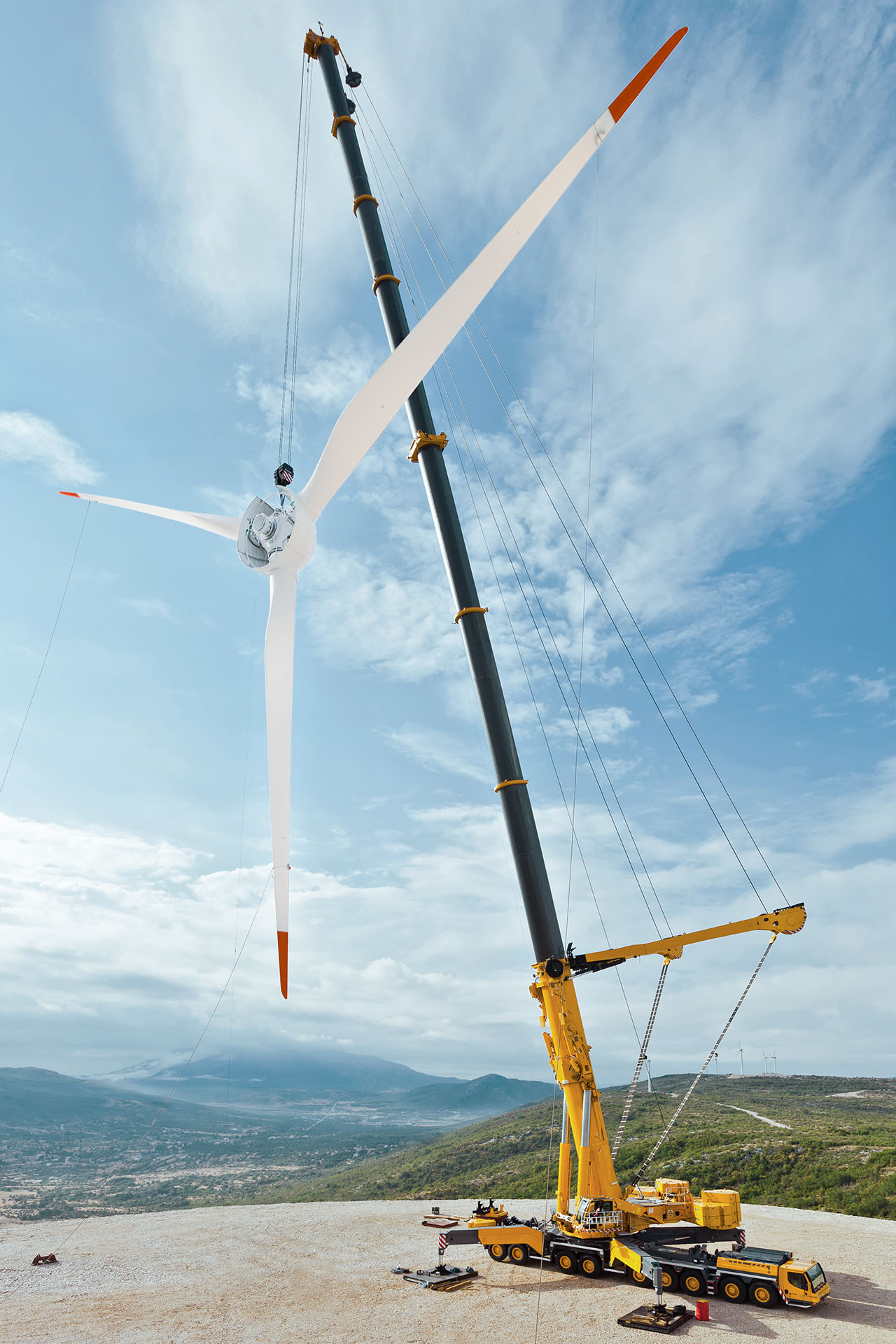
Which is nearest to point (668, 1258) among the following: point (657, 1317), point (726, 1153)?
point (657, 1317)

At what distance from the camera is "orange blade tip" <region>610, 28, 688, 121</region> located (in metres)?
14.4

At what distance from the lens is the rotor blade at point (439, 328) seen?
1410 cm

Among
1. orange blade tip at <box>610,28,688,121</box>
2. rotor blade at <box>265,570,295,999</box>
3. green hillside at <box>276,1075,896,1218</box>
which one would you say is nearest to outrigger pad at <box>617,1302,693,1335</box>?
green hillside at <box>276,1075,896,1218</box>

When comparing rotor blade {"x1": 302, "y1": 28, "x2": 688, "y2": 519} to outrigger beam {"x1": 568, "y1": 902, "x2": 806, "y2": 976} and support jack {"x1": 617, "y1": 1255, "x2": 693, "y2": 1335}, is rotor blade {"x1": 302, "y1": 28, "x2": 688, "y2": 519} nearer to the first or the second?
outrigger beam {"x1": 568, "y1": 902, "x2": 806, "y2": 976}

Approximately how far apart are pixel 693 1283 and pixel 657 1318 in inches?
71.9

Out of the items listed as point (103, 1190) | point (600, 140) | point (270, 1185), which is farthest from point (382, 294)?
point (103, 1190)

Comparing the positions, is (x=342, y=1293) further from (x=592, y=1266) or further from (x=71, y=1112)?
(x=71, y=1112)

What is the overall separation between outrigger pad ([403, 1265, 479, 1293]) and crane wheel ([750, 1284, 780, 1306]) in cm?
591

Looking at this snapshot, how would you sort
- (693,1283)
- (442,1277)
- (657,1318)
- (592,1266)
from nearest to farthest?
(657,1318) < (693,1283) < (592,1266) < (442,1277)

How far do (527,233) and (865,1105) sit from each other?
60.3 metres

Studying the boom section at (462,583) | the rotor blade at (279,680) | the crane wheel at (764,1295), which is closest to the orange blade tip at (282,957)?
the rotor blade at (279,680)

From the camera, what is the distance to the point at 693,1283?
1472 centimetres

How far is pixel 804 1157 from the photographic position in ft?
Result: 97.5

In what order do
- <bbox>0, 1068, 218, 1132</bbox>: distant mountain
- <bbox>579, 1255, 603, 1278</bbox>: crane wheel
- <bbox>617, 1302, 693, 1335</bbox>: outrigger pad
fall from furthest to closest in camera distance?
Answer: <bbox>0, 1068, 218, 1132</bbox>: distant mountain < <bbox>579, 1255, 603, 1278</bbox>: crane wheel < <bbox>617, 1302, 693, 1335</bbox>: outrigger pad
